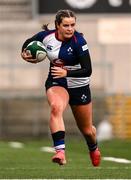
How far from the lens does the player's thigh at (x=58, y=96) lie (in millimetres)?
11312

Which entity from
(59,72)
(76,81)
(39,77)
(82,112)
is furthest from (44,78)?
(59,72)

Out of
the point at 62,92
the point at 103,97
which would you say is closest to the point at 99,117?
the point at 103,97

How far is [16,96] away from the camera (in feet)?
76.8

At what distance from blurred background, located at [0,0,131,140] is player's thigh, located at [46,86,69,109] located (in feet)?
34.6

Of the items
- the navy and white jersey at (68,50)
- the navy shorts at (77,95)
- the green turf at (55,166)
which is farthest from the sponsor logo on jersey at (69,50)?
the green turf at (55,166)

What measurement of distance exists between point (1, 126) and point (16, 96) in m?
0.82

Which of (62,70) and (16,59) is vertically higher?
(62,70)

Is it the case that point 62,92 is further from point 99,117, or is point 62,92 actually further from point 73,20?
point 99,117

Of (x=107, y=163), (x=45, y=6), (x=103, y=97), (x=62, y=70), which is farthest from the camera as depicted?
(x=103, y=97)

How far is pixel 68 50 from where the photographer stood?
1149 centimetres

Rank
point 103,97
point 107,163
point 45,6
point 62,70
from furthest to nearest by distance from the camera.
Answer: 1. point 103,97
2. point 45,6
3. point 107,163
4. point 62,70

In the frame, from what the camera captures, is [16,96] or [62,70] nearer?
[62,70]

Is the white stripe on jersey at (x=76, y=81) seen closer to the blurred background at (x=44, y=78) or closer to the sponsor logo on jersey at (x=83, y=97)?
the sponsor logo on jersey at (x=83, y=97)

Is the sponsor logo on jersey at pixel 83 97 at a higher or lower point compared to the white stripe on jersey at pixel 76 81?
lower
